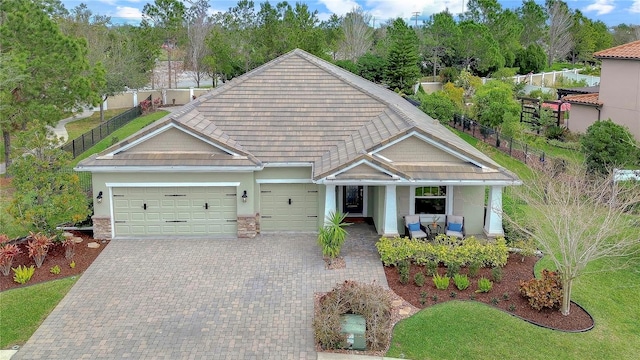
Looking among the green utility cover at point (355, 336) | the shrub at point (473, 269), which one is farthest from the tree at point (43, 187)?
the shrub at point (473, 269)

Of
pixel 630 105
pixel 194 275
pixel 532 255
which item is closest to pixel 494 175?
pixel 532 255

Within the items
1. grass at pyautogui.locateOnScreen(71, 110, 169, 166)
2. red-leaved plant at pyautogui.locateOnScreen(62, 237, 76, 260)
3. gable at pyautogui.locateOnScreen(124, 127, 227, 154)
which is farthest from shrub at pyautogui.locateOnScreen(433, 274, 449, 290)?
grass at pyautogui.locateOnScreen(71, 110, 169, 166)

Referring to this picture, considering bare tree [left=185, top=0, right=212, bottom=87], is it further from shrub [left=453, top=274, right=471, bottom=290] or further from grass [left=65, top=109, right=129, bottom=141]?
shrub [left=453, top=274, right=471, bottom=290]

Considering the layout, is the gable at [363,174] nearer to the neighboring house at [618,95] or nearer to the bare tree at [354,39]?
the neighboring house at [618,95]

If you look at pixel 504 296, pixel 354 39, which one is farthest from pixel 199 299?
pixel 354 39

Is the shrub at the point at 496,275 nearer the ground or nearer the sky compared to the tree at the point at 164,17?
nearer the ground

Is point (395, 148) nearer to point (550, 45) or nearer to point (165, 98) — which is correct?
point (165, 98)
